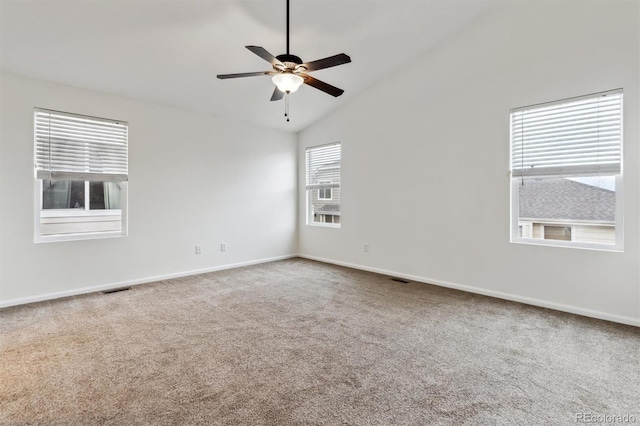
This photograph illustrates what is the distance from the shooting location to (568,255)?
320 centimetres

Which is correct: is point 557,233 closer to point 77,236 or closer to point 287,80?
point 287,80

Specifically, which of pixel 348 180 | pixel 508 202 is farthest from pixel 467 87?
pixel 348 180

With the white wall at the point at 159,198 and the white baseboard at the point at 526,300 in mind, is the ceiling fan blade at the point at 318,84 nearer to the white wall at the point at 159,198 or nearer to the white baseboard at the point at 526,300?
the white wall at the point at 159,198

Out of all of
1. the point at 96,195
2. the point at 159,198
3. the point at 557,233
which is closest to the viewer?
the point at 557,233

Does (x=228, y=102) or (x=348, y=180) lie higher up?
(x=228, y=102)

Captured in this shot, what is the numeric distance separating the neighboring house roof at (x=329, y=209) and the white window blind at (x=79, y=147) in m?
3.20

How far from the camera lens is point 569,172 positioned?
10.5ft

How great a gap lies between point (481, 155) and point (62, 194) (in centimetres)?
516

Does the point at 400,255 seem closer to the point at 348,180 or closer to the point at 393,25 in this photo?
the point at 348,180

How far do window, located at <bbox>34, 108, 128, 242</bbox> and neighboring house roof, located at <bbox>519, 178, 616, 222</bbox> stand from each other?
5049mm

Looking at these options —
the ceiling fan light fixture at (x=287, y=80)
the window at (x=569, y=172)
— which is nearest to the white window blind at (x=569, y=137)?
the window at (x=569, y=172)

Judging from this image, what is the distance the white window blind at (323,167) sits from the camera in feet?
18.2

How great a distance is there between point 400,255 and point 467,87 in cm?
242

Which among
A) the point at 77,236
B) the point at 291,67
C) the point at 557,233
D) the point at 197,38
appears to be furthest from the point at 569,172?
the point at 77,236
